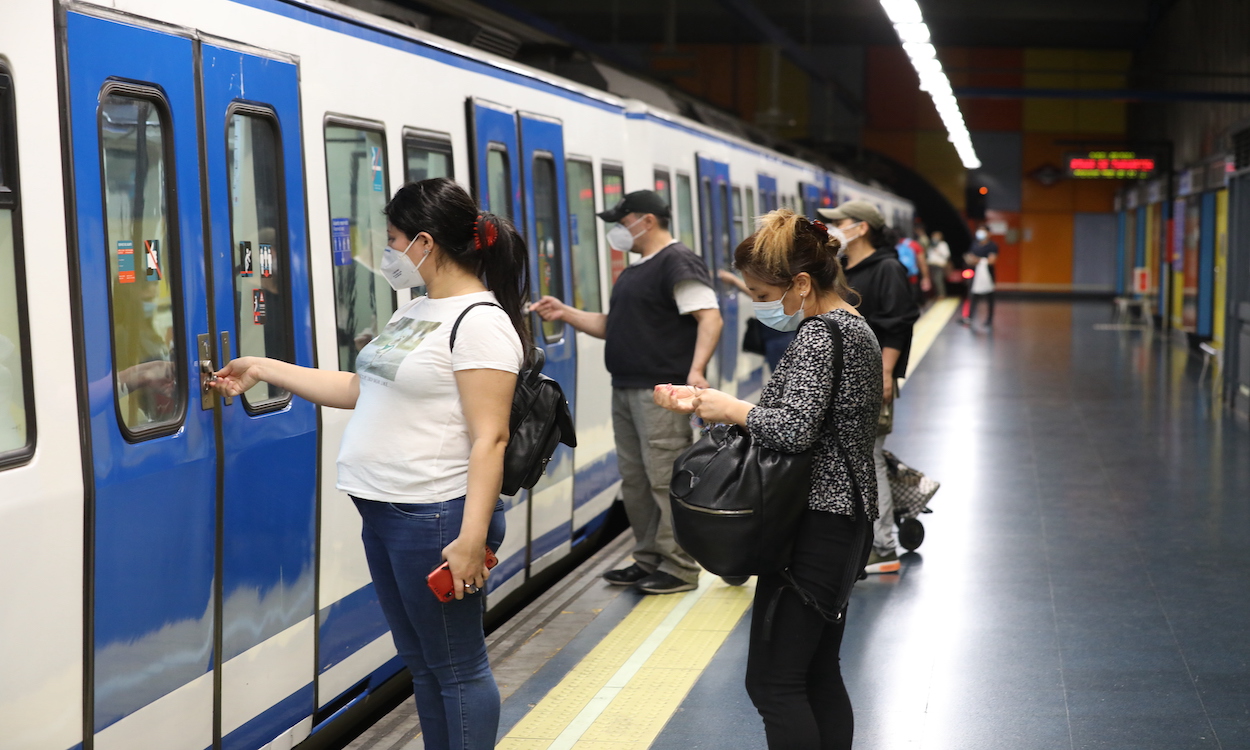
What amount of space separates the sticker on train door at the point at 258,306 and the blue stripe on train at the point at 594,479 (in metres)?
3.10

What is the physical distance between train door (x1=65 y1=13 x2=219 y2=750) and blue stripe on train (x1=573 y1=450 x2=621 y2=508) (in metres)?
3.41

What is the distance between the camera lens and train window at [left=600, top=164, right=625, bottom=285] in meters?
7.45

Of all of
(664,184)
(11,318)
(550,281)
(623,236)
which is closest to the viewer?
(11,318)

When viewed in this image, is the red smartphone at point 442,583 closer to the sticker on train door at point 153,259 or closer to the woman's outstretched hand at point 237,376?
the woman's outstretched hand at point 237,376

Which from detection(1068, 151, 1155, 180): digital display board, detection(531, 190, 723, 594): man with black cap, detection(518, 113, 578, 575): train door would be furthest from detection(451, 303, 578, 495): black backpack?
detection(1068, 151, 1155, 180): digital display board

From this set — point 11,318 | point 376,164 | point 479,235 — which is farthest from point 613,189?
point 11,318

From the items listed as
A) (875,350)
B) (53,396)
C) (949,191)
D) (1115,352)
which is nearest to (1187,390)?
(1115,352)

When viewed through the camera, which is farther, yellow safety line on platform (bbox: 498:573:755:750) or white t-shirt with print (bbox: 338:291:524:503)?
yellow safety line on platform (bbox: 498:573:755:750)

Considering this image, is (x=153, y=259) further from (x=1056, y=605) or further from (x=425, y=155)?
(x=1056, y=605)

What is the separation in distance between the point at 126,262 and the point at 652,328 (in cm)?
296

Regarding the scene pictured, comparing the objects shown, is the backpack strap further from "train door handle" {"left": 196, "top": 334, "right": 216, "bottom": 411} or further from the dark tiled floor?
the dark tiled floor

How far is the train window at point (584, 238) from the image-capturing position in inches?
272

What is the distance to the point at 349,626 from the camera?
423 cm

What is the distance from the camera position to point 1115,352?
19656 mm
